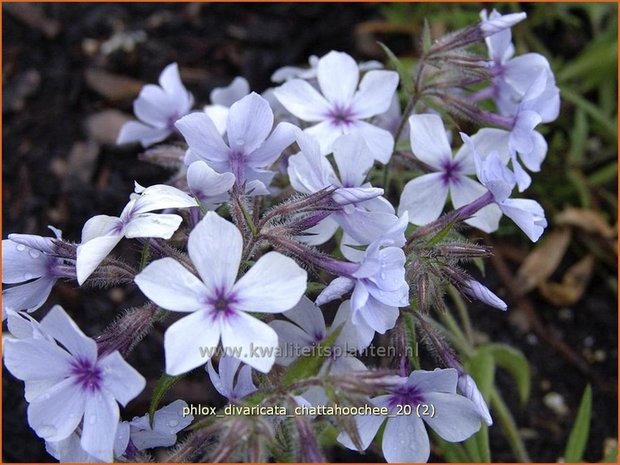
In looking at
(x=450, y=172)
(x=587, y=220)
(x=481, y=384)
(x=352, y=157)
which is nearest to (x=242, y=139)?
(x=352, y=157)

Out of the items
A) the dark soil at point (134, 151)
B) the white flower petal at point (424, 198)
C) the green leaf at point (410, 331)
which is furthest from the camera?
the dark soil at point (134, 151)

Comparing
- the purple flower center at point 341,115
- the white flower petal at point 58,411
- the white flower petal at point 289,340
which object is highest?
the purple flower center at point 341,115

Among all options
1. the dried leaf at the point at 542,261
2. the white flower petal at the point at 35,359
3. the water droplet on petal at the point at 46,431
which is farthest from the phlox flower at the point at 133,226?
the dried leaf at the point at 542,261

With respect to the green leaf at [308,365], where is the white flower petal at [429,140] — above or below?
above

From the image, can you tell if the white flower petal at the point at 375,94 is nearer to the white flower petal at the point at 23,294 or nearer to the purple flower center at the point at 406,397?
the purple flower center at the point at 406,397

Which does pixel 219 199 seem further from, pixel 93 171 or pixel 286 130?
pixel 93 171

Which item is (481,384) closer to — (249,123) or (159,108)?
(249,123)

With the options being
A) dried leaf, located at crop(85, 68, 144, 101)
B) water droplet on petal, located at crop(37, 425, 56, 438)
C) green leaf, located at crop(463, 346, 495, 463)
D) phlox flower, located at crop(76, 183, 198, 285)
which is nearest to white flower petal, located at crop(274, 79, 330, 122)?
phlox flower, located at crop(76, 183, 198, 285)

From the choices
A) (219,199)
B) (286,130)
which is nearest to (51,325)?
(219,199)
